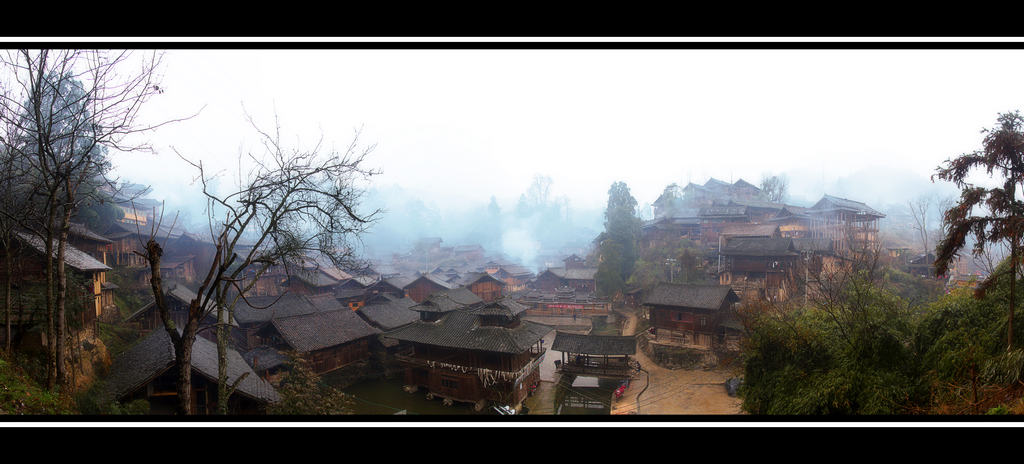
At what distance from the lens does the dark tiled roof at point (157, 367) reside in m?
9.87

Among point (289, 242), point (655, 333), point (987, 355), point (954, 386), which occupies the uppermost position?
point (289, 242)

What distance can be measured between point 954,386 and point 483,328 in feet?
51.9

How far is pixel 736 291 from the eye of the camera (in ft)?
84.7

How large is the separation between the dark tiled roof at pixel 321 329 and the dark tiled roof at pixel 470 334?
2.79 meters

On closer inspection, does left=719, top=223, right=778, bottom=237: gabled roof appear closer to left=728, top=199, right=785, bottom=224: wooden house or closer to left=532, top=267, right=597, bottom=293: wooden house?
left=728, top=199, right=785, bottom=224: wooden house

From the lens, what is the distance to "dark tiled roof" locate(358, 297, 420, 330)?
25.5m

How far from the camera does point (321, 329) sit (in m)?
21.2

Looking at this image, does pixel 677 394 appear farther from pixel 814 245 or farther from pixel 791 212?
pixel 791 212

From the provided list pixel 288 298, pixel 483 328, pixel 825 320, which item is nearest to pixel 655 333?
pixel 483 328

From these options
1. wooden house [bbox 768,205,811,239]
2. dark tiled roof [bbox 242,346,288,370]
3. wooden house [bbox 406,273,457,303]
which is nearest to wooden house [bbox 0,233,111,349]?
dark tiled roof [bbox 242,346,288,370]

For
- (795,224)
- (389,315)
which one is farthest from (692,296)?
(389,315)

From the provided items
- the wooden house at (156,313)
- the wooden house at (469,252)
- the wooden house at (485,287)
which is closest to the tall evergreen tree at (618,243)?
the wooden house at (485,287)

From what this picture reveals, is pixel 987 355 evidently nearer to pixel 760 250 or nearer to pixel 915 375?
pixel 915 375
